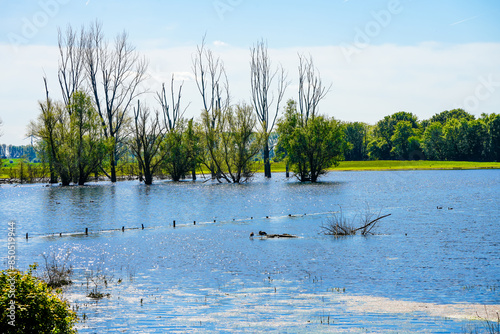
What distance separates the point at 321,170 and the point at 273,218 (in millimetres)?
57932

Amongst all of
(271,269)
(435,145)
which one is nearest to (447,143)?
(435,145)

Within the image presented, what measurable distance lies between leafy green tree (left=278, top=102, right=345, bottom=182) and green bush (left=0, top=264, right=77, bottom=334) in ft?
281

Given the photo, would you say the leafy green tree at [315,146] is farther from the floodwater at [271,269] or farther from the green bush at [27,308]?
the green bush at [27,308]

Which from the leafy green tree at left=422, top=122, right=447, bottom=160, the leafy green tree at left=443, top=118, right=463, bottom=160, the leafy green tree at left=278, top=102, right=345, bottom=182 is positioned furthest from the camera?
the leafy green tree at left=422, top=122, right=447, bottom=160

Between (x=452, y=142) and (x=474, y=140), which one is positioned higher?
(x=474, y=140)

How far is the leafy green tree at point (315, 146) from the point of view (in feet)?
310

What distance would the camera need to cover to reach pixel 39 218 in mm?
46281

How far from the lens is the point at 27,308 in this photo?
953 centimetres

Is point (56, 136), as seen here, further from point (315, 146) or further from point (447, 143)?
point (447, 143)

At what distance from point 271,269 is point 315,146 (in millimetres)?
72844

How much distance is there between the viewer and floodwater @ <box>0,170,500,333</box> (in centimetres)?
1484

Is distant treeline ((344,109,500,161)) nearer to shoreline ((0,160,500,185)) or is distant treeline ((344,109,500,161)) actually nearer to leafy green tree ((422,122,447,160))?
leafy green tree ((422,122,447,160))

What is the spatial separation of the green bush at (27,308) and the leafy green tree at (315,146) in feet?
281

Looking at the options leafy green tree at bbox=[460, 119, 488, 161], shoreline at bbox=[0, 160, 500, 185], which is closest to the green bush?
shoreline at bbox=[0, 160, 500, 185]
